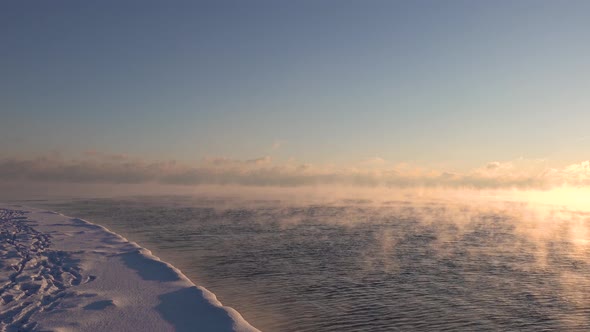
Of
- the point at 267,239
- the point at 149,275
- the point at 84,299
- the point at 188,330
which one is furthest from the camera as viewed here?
the point at 267,239

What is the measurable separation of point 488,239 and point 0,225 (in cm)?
3829

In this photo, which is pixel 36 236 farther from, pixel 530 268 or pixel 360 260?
pixel 530 268

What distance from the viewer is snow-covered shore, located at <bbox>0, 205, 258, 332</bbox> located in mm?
11625

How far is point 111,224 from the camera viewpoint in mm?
39375

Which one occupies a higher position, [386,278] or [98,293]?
[98,293]

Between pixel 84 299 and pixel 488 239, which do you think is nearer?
pixel 84 299

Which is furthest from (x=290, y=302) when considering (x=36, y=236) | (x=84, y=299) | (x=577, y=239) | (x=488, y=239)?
(x=577, y=239)

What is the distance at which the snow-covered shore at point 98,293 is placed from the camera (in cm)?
1162

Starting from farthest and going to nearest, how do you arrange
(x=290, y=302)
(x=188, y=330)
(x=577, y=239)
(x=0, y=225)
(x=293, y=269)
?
1. (x=577, y=239)
2. (x=0, y=225)
3. (x=293, y=269)
4. (x=290, y=302)
5. (x=188, y=330)

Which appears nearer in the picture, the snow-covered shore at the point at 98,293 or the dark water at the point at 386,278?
the snow-covered shore at the point at 98,293

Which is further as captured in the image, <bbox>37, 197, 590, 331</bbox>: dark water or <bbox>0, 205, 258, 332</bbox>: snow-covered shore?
<bbox>37, 197, 590, 331</bbox>: dark water

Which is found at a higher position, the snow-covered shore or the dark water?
the snow-covered shore

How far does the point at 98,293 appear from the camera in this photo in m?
14.4

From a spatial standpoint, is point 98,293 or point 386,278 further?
point 386,278
